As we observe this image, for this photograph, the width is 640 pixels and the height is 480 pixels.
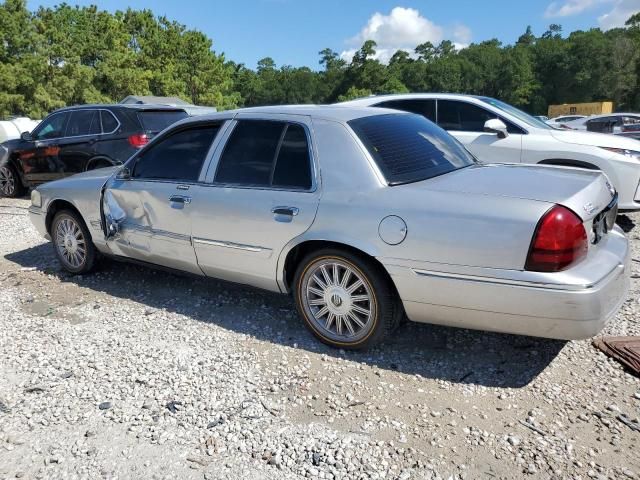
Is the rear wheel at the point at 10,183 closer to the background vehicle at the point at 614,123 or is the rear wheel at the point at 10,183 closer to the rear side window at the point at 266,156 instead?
the rear side window at the point at 266,156

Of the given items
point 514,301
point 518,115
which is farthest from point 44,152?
point 514,301

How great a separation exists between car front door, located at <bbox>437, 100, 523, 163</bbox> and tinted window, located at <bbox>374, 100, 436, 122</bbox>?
0.08 meters

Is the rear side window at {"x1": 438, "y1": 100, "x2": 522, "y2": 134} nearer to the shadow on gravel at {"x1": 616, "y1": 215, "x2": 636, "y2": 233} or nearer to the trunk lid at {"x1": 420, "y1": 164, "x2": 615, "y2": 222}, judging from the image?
the shadow on gravel at {"x1": 616, "y1": 215, "x2": 636, "y2": 233}

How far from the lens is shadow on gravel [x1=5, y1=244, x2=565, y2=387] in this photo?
3287 millimetres

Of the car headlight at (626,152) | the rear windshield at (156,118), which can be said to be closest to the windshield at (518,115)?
the car headlight at (626,152)

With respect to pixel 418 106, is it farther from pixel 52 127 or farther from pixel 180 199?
pixel 52 127

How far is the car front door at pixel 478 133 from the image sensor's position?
652 cm

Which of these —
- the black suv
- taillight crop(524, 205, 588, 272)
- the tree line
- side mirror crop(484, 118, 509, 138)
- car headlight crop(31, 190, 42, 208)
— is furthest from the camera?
the tree line

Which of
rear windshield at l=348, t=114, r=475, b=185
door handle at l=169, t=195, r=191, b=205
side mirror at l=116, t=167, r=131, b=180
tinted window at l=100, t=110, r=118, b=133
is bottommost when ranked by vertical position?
door handle at l=169, t=195, r=191, b=205

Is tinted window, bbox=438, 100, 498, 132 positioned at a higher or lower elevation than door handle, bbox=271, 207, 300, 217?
higher

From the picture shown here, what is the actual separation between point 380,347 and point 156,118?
663cm

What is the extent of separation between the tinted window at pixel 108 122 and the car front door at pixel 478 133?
515cm

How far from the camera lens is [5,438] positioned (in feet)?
9.07

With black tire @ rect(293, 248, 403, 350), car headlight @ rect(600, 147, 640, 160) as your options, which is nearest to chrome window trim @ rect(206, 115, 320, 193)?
black tire @ rect(293, 248, 403, 350)
